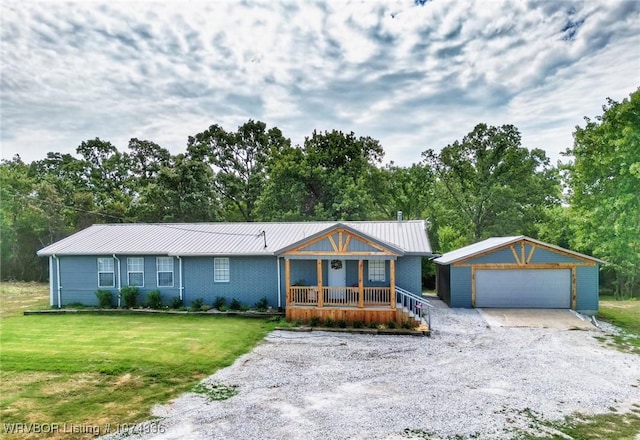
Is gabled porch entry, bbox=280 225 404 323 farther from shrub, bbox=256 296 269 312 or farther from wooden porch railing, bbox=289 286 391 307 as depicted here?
shrub, bbox=256 296 269 312

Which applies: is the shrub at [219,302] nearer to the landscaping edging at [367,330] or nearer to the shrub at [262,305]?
the shrub at [262,305]

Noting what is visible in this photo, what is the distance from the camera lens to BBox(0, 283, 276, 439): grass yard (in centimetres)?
671

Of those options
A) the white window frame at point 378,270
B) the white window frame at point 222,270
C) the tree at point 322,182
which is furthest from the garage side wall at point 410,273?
the tree at point 322,182

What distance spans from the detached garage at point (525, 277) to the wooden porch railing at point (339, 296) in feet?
14.0

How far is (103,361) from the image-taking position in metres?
9.27

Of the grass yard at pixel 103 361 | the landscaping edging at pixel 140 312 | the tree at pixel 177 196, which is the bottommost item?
the landscaping edging at pixel 140 312

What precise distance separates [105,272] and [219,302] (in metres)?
5.48

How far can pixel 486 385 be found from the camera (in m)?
7.96

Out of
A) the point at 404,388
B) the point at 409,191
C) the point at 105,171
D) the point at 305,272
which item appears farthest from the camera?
the point at 105,171

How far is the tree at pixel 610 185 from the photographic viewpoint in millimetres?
20297

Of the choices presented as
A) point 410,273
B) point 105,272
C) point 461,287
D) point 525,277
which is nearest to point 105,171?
point 105,272

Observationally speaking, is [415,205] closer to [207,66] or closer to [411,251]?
[411,251]

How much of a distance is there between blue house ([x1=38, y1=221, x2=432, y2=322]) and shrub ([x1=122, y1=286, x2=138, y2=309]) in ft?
1.45

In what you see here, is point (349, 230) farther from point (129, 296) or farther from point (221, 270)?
point (129, 296)
